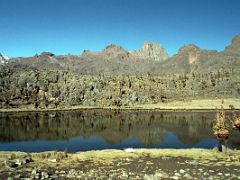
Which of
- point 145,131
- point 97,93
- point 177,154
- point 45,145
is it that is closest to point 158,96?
point 97,93

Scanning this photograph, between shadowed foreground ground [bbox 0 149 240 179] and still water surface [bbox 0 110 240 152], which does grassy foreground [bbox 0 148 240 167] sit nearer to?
shadowed foreground ground [bbox 0 149 240 179]

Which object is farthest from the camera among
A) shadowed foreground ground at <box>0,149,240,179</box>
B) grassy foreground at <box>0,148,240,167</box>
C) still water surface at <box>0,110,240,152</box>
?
still water surface at <box>0,110,240,152</box>

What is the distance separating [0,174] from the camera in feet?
69.6

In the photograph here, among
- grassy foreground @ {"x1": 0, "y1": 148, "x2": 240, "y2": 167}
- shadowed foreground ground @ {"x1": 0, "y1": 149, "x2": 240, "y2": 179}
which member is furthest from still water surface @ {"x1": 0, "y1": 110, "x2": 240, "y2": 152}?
shadowed foreground ground @ {"x1": 0, "y1": 149, "x2": 240, "y2": 179}

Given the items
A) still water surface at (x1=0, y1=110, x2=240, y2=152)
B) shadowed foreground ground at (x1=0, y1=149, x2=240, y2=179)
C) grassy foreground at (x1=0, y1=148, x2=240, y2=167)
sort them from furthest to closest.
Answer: still water surface at (x1=0, y1=110, x2=240, y2=152) → grassy foreground at (x1=0, y1=148, x2=240, y2=167) → shadowed foreground ground at (x1=0, y1=149, x2=240, y2=179)

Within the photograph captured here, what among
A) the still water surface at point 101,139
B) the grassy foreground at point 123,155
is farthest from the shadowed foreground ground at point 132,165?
the still water surface at point 101,139

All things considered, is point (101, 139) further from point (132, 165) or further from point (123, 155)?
point (132, 165)

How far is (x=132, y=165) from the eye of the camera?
2536 cm

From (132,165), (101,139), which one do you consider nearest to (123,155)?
(132,165)

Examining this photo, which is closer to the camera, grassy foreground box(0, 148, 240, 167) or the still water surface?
grassy foreground box(0, 148, 240, 167)

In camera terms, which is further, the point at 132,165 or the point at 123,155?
the point at 123,155

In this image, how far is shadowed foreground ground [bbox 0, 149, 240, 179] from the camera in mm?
21359

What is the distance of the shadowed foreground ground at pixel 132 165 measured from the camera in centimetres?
2136

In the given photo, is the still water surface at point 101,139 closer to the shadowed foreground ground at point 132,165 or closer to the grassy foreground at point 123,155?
the grassy foreground at point 123,155
